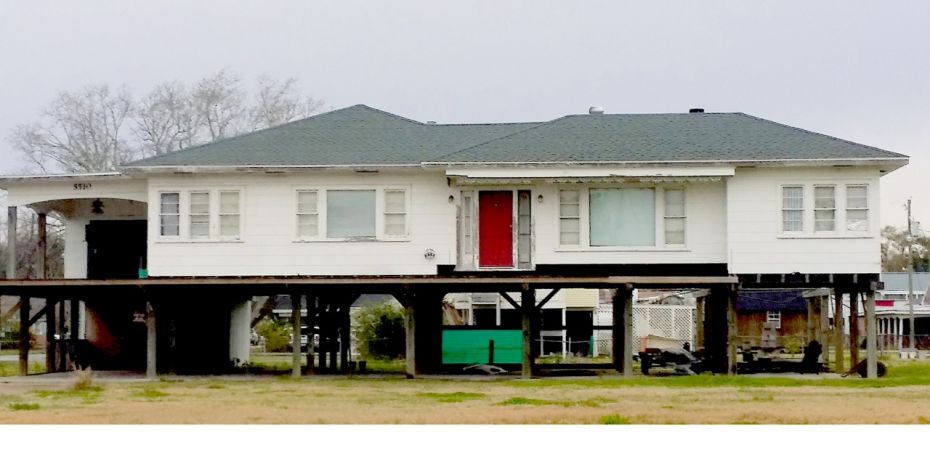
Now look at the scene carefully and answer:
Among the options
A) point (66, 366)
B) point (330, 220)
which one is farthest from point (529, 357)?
point (66, 366)

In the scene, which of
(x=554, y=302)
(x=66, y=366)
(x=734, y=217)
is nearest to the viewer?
(x=734, y=217)

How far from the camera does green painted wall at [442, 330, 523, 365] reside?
40312 millimetres

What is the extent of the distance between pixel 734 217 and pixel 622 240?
8.30 ft

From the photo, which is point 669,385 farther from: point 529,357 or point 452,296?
point 452,296

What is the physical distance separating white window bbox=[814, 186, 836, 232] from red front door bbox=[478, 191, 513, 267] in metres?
6.78

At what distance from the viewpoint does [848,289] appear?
1307 inches

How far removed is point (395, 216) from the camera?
3238cm

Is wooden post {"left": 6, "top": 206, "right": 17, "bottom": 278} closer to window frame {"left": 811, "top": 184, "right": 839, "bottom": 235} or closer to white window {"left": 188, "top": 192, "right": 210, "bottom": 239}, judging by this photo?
white window {"left": 188, "top": 192, "right": 210, "bottom": 239}

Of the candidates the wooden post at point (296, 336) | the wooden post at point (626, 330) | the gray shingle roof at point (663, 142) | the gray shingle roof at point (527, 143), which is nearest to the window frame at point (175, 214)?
the gray shingle roof at point (527, 143)

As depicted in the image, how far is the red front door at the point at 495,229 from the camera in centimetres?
3222

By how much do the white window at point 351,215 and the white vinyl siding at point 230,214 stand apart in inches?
82.8

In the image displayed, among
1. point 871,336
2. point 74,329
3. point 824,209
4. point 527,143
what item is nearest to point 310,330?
point 527,143

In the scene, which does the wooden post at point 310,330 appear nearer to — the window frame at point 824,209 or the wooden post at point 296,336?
the wooden post at point 296,336

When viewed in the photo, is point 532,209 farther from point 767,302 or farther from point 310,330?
point 767,302
